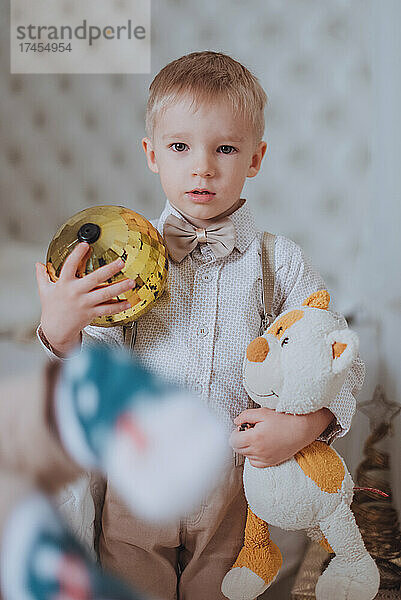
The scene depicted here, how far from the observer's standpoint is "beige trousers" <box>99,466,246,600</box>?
2.68ft

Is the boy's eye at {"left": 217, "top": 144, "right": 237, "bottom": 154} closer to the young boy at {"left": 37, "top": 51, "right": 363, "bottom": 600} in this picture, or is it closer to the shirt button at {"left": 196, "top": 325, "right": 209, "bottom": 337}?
the young boy at {"left": 37, "top": 51, "right": 363, "bottom": 600}

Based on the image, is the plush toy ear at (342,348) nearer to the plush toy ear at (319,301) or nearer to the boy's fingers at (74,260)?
the plush toy ear at (319,301)

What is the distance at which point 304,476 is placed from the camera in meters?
0.73

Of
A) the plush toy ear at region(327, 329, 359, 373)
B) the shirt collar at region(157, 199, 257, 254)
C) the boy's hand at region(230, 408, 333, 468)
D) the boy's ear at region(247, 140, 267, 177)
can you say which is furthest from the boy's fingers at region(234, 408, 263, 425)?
the boy's ear at region(247, 140, 267, 177)

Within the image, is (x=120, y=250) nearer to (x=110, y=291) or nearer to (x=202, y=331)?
(x=110, y=291)

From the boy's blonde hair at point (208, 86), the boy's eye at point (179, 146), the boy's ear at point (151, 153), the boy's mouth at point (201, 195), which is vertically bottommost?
the boy's mouth at point (201, 195)

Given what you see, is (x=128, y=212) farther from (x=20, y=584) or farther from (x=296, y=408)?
(x=20, y=584)

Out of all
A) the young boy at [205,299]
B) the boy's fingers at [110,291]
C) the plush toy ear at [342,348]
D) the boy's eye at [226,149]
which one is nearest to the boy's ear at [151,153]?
the young boy at [205,299]

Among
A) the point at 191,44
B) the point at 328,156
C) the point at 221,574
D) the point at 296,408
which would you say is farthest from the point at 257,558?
the point at 191,44

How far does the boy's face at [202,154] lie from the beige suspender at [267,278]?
3.0 inches

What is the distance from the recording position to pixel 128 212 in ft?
2.48

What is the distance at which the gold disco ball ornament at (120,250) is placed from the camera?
0.72 metres

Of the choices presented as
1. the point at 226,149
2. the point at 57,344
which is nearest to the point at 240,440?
the point at 57,344

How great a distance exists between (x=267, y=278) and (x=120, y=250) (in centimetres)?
22
